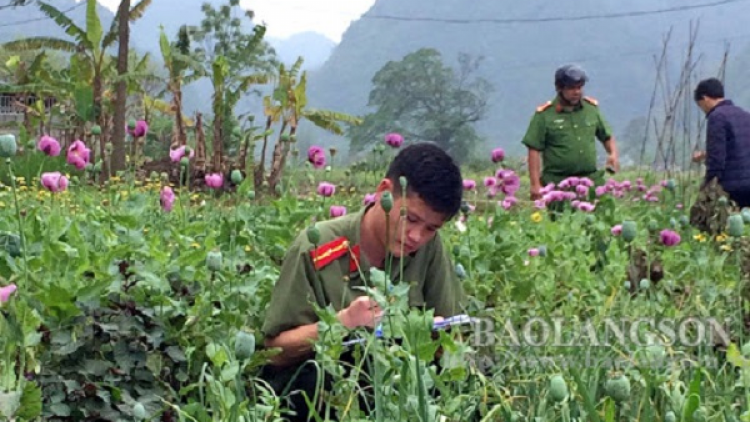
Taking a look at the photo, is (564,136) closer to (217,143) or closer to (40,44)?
(217,143)

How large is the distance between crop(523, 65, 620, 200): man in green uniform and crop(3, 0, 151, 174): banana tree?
5.44m

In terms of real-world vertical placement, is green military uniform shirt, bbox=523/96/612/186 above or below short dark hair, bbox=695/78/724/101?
below

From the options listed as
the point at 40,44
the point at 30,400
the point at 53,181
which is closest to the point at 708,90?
the point at 53,181

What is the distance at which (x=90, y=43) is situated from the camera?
32.9ft

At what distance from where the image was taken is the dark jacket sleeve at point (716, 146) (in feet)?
15.0

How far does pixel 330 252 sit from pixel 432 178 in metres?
0.26

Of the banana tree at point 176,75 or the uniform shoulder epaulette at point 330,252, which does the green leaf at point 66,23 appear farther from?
the uniform shoulder epaulette at point 330,252

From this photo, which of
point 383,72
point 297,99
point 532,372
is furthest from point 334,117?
point 383,72

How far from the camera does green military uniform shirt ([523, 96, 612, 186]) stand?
470 cm

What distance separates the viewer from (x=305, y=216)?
325cm

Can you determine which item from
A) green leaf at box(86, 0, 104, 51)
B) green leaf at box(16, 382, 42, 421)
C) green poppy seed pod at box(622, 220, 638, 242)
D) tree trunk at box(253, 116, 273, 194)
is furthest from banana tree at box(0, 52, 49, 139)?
green leaf at box(16, 382, 42, 421)

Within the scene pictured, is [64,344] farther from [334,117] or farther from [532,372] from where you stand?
[334,117]

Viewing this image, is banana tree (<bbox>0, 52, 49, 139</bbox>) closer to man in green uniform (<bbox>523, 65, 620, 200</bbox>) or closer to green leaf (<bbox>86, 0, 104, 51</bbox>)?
green leaf (<bbox>86, 0, 104, 51</bbox>)

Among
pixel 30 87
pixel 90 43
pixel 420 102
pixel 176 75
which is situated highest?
pixel 90 43
